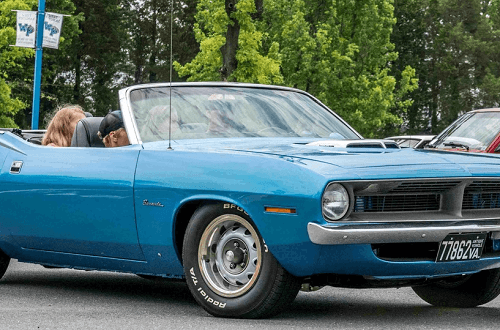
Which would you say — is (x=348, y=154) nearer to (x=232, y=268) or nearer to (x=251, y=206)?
(x=251, y=206)

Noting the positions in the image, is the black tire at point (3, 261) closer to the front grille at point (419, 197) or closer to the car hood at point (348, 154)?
the car hood at point (348, 154)

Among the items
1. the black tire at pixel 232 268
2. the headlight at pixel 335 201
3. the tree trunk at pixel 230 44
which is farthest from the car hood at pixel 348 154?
the tree trunk at pixel 230 44

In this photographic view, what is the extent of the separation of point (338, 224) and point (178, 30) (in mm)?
52539

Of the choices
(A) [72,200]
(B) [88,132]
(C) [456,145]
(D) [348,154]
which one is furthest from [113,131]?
(C) [456,145]

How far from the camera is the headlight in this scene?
220 inches

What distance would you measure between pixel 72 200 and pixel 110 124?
78 cm

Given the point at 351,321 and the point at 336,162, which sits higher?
the point at 336,162

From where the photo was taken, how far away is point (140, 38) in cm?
6131

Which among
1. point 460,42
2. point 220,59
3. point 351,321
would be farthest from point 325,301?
point 460,42

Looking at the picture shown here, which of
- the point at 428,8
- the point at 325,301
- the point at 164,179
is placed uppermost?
the point at 428,8

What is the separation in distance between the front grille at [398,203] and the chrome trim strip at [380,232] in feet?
0.41

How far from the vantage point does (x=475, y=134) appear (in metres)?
11.7

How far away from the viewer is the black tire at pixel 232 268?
5.82 meters

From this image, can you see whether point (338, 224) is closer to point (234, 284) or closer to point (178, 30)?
point (234, 284)
